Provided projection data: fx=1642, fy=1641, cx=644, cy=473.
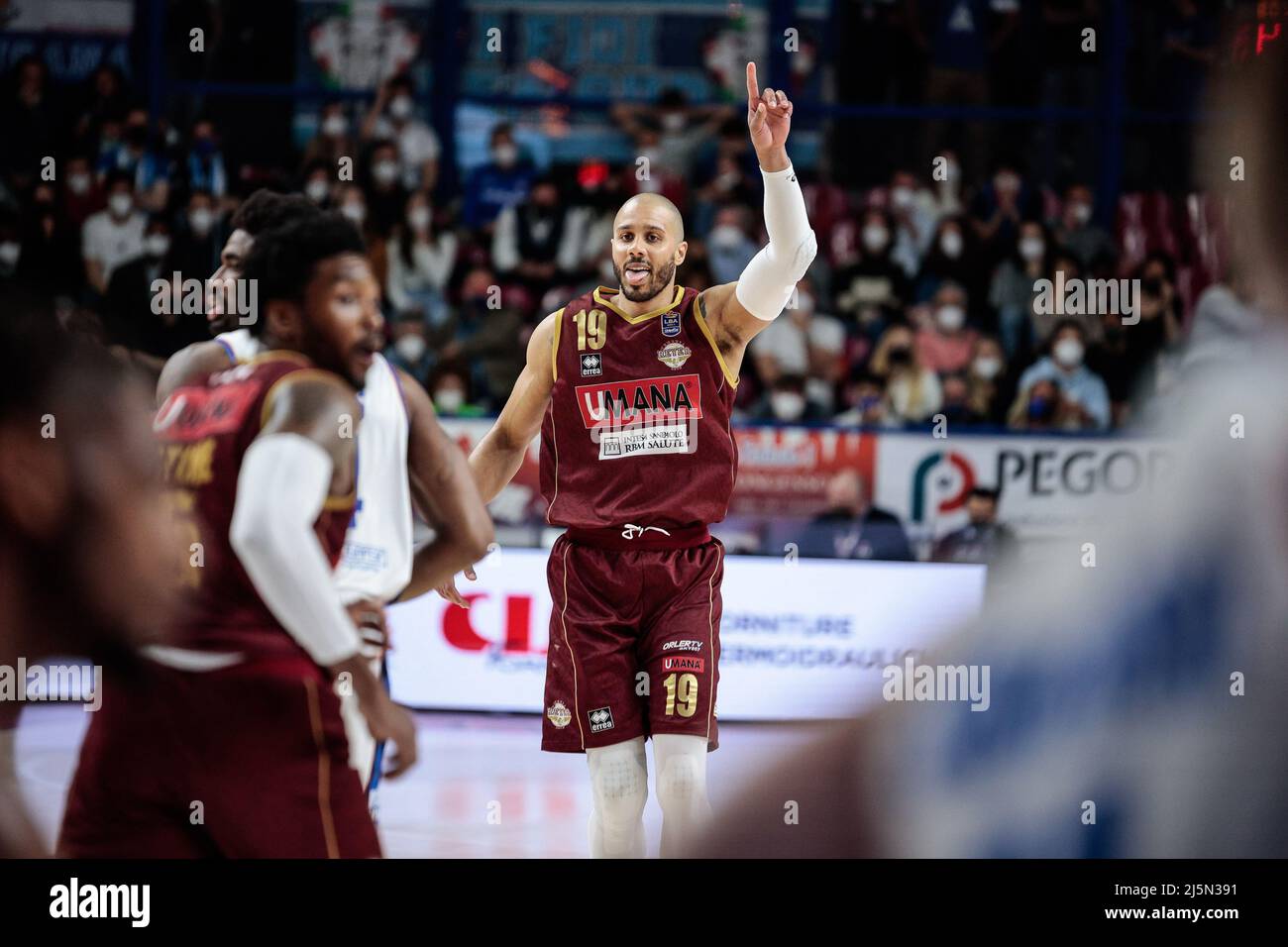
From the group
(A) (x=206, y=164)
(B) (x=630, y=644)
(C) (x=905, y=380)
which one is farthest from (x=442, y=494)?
(A) (x=206, y=164)

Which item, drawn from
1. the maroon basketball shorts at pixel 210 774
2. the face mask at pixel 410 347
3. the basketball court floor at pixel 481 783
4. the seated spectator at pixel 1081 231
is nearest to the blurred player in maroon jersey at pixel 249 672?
the maroon basketball shorts at pixel 210 774

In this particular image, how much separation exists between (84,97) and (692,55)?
16.9ft

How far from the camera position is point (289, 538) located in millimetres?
3715

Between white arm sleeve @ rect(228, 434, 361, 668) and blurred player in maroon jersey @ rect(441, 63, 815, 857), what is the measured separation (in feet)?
4.88

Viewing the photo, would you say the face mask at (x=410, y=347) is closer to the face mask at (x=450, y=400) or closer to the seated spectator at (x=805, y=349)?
the face mask at (x=450, y=400)

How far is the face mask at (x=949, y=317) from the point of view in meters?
11.5

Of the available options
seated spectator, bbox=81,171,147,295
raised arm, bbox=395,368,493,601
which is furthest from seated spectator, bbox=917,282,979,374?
raised arm, bbox=395,368,493,601

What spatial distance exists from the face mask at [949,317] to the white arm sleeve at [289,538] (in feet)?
27.0

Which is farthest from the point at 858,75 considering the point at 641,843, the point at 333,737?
the point at 333,737

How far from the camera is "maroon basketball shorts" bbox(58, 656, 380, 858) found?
3.76 meters

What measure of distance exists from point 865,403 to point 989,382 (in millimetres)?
917

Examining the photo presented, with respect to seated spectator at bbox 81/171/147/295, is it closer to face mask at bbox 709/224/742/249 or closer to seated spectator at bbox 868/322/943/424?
face mask at bbox 709/224/742/249

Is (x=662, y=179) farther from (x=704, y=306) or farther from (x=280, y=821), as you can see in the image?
(x=280, y=821)

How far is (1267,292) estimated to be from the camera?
1103 cm
